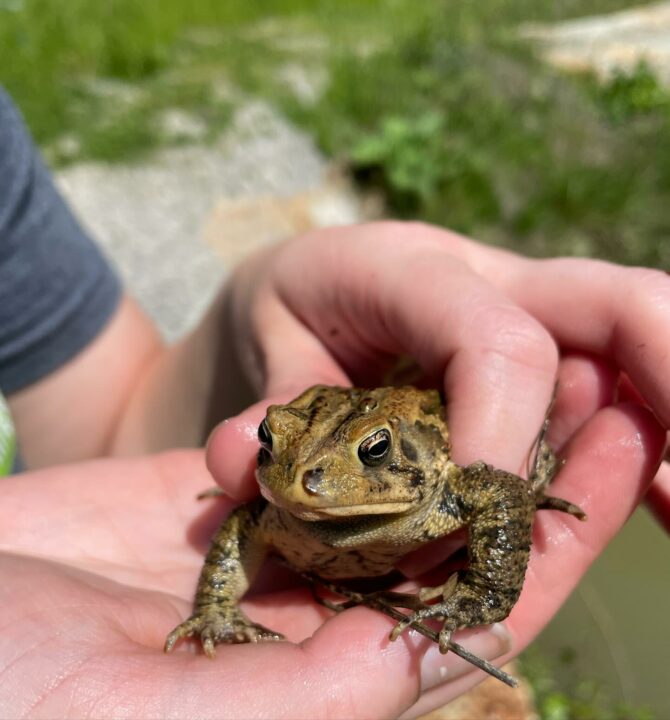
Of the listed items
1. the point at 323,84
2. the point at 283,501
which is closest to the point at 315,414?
the point at 283,501

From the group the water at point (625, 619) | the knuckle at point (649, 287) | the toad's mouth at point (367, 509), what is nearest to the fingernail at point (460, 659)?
the toad's mouth at point (367, 509)

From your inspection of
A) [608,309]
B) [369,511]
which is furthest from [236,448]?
[608,309]

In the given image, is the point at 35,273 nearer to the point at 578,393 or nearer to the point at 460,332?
the point at 460,332

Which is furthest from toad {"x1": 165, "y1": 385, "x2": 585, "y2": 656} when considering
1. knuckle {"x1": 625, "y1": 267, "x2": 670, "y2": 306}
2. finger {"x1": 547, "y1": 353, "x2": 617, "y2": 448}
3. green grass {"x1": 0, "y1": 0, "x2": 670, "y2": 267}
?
green grass {"x1": 0, "y1": 0, "x2": 670, "y2": 267}

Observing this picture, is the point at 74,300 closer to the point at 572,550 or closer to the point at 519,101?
the point at 572,550

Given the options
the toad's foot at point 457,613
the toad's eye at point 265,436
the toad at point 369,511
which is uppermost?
the toad's eye at point 265,436

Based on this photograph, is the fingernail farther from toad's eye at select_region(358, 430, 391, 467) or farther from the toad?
toad's eye at select_region(358, 430, 391, 467)

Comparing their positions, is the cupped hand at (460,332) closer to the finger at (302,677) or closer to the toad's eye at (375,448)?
the toad's eye at (375,448)
